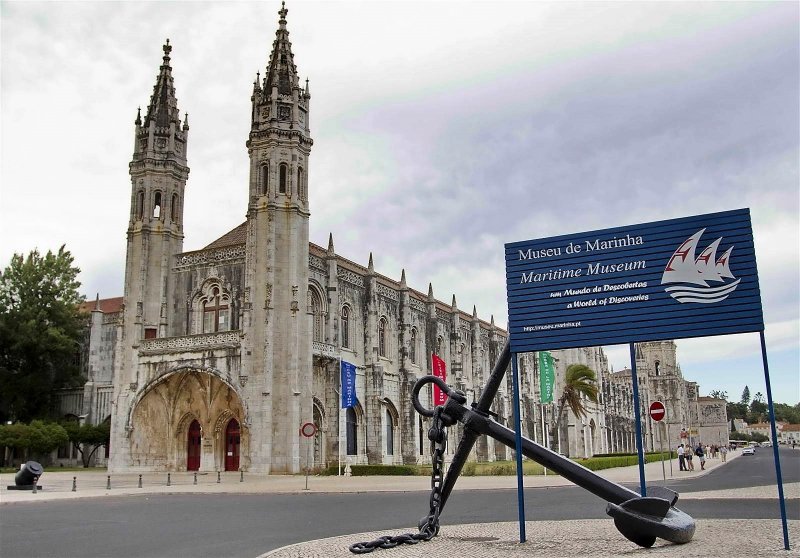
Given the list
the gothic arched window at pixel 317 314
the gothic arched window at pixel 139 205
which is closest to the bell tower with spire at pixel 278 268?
the gothic arched window at pixel 317 314

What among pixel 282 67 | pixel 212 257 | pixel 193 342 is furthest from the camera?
pixel 212 257

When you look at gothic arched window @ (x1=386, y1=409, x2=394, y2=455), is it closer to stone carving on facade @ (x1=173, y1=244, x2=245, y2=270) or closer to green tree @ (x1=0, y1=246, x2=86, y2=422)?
stone carving on facade @ (x1=173, y1=244, x2=245, y2=270)

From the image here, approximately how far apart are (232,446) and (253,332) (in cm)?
634

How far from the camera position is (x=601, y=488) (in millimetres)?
10289

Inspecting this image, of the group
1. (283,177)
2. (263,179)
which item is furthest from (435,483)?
(263,179)

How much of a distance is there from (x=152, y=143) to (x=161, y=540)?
1391 inches

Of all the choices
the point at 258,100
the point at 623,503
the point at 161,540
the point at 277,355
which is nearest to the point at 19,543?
the point at 161,540

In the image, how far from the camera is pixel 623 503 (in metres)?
9.50

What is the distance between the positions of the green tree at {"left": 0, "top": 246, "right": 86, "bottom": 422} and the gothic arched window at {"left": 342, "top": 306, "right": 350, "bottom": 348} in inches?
733

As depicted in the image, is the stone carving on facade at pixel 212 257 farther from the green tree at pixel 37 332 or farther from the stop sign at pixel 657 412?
the stop sign at pixel 657 412

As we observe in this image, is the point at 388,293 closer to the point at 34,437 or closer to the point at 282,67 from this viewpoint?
the point at 282,67

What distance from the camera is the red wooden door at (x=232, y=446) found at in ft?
124

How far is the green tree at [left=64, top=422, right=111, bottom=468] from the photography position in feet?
148

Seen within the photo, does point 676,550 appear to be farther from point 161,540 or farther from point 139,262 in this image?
point 139,262
